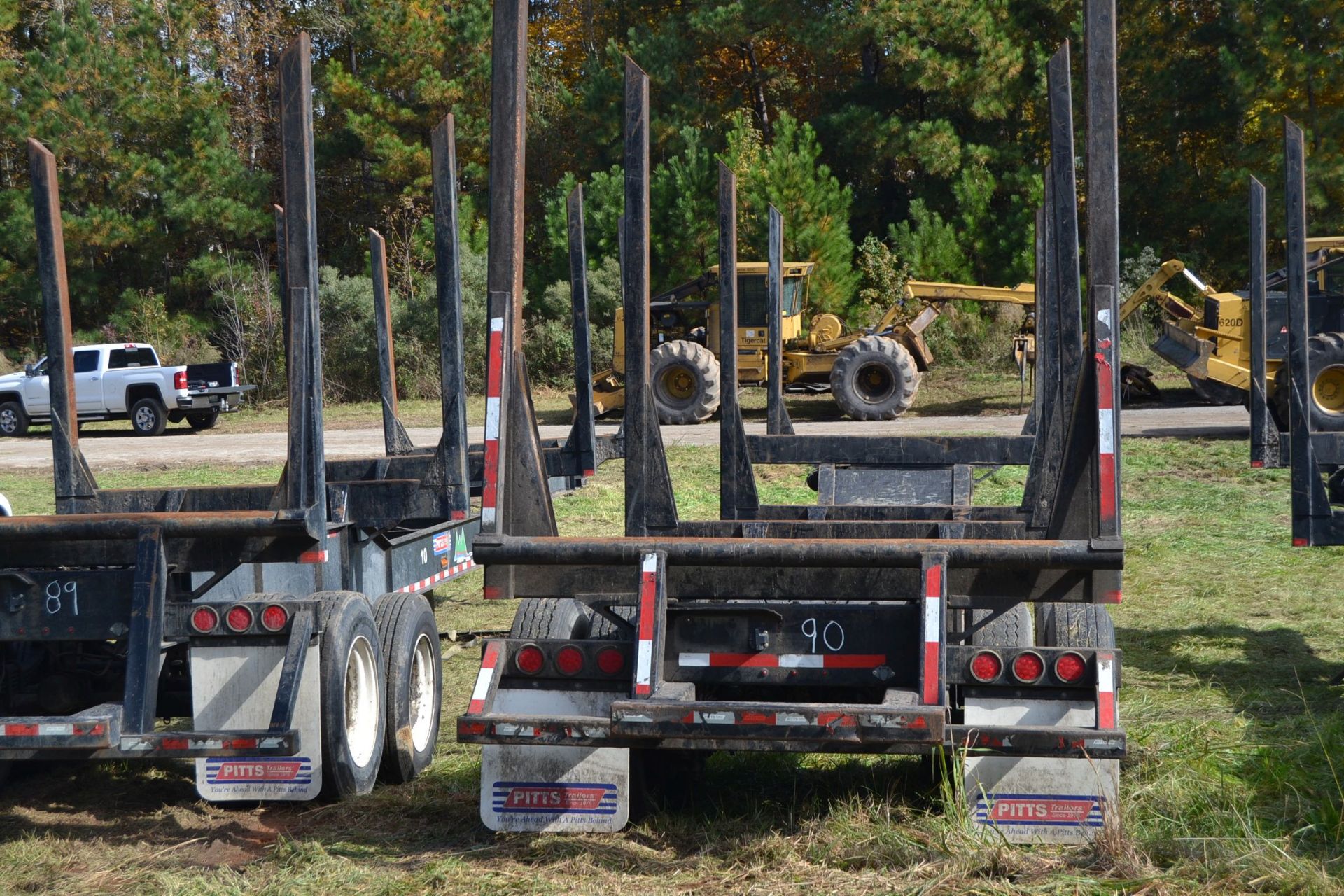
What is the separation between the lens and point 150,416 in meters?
25.5

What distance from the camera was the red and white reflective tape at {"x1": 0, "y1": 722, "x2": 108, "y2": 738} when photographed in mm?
4395

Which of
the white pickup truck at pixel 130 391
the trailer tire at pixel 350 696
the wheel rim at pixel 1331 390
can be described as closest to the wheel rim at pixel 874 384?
the wheel rim at pixel 1331 390

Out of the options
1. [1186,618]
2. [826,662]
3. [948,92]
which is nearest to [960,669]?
[826,662]

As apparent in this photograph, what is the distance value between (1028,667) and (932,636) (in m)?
0.39

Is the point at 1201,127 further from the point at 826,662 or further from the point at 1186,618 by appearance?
the point at 826,662

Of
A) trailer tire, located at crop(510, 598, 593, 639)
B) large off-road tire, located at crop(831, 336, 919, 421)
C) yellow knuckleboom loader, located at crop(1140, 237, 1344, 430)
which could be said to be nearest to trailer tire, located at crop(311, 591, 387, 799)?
trailer tire, located at crop(510, 598, 593, 639)

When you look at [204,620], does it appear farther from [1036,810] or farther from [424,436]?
[424,436]

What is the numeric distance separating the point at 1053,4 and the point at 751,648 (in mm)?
27445

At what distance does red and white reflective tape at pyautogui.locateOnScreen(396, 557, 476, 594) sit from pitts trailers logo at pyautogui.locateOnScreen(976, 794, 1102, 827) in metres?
4.15

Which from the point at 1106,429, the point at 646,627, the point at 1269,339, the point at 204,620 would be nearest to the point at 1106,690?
the point at 1106,429

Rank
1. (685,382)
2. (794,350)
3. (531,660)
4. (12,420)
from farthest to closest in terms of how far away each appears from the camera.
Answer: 1. (12,420)
2. (794,350)
3. (685,382)
4. (531,660)

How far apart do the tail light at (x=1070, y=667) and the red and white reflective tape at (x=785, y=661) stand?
0.55 metres

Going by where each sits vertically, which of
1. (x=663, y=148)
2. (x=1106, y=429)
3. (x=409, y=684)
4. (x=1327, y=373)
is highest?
(x=663, y=148)

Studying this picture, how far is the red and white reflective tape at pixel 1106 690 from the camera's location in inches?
166
